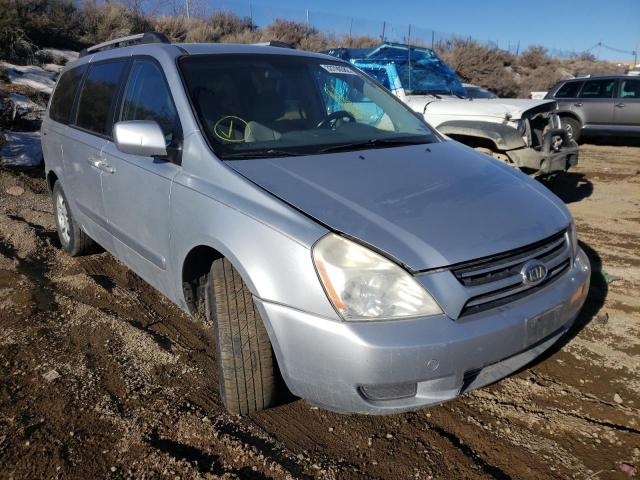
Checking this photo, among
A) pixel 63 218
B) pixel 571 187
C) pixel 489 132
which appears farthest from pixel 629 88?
pixel 63 218

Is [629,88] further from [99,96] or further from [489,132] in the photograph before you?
[99,96]

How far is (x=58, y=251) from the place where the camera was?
4.94m

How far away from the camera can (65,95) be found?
15.0 ft

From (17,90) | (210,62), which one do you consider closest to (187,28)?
(17,90)

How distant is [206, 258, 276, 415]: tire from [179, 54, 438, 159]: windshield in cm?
67

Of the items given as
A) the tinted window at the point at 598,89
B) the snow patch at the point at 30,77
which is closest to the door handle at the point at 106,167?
the snow patch at the point at 30,77

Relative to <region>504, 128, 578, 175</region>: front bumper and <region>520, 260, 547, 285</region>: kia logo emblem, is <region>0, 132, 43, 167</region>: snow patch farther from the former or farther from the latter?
<region>520, 260, 547, 285</region>: kia logo emblem

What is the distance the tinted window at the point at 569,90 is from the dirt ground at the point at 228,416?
402 inches

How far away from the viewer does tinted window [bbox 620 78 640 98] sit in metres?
11.8

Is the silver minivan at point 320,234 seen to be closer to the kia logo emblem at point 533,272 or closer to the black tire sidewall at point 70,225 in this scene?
the kia logo emblem at point 533,272

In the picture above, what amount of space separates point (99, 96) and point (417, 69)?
560cm

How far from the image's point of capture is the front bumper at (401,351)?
1.97 meters

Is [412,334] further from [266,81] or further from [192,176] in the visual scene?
[266,81]

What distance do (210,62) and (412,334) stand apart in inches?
82.8
